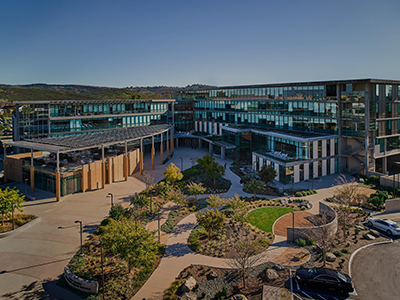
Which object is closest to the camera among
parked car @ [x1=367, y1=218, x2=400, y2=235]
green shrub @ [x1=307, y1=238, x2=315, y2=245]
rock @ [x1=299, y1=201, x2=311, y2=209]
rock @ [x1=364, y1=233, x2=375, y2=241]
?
green shrub @ [x1=307, y1=238, x2=315, y2=245]

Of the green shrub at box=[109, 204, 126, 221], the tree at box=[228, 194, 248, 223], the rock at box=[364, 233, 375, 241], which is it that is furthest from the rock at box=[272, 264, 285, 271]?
the green shrub at box=[109, 204, 126, 221]

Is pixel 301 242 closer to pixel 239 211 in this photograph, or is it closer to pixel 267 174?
pixel 239 211

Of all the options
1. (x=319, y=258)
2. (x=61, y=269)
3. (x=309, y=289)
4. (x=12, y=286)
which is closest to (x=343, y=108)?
(x=319, y=258)

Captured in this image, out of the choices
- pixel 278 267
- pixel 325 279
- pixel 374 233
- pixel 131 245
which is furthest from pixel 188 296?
pixel 374 233

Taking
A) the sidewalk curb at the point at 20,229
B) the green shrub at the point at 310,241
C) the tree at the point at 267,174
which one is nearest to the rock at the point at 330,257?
the green shrub at the point at 310,241

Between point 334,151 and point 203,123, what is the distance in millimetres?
37952

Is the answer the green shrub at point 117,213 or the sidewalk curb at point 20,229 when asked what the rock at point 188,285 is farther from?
the sidewalk curb at point 20,229

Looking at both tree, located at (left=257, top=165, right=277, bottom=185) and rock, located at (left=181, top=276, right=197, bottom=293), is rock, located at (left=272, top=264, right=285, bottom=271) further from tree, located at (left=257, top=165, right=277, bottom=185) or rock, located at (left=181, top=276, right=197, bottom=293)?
tree, located at (left=257, top=165, right=277, bottom=185)

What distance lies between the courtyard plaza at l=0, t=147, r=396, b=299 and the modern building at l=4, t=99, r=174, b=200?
2321mm

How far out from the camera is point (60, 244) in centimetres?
2559

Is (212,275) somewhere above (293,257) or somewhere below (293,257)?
below

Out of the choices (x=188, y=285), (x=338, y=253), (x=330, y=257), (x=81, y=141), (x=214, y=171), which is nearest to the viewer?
(x=188, y=285)

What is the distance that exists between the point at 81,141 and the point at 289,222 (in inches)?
1172

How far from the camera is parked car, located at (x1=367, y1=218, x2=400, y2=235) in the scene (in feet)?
84.4
